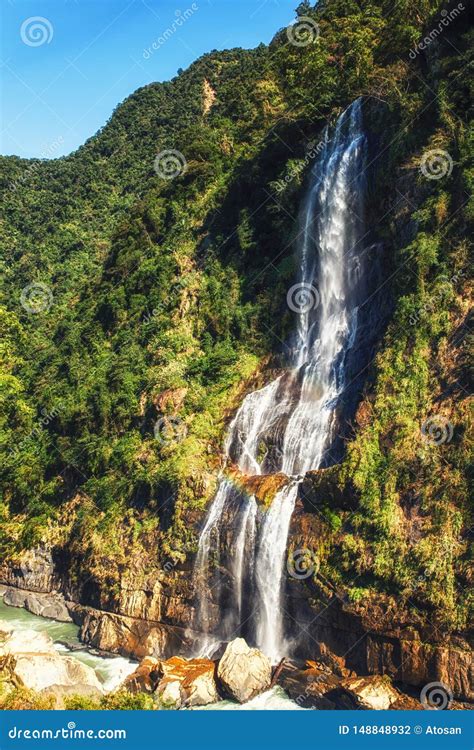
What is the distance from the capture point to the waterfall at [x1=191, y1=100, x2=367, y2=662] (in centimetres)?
2239

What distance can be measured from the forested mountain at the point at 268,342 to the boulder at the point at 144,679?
175 inches

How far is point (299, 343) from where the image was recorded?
30781 mm

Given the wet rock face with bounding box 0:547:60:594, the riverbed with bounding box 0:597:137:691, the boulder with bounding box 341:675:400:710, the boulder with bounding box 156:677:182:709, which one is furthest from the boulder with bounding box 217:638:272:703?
the wet rock face with bounding box 0:547:60:594

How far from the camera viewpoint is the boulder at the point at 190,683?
18.8 meters

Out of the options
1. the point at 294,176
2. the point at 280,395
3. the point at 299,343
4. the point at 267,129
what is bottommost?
the point at 280,395

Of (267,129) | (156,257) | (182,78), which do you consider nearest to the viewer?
(156,257)

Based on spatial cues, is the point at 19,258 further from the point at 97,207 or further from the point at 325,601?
the point at 325,601

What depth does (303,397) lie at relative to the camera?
27266mm

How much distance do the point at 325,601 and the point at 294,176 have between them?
72.1 feet

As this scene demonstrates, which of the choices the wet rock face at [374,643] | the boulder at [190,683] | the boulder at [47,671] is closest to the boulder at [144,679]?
the boulder at [190,683]

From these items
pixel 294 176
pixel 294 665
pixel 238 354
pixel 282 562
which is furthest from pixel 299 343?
pixel 294 665

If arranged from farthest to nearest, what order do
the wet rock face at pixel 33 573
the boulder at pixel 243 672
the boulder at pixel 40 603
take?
the wet rock face at pixel 33 573, the boulder at pixel 40 603, the boulder at pixel 243 672

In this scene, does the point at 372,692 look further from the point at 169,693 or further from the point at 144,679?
the point at 144,679

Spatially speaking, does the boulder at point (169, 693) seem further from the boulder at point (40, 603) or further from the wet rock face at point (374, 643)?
the boulder at point (40, 603)
